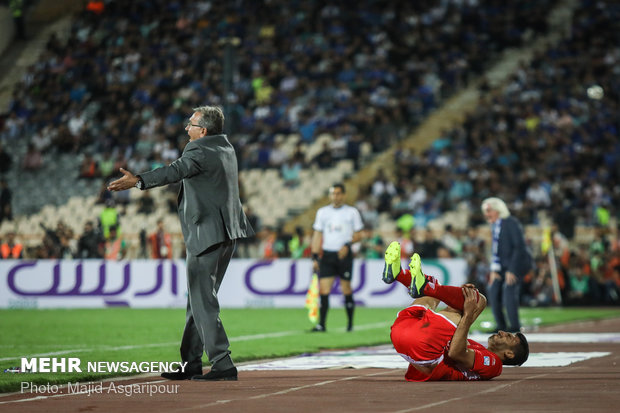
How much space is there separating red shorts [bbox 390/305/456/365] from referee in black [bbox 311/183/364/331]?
8697mm

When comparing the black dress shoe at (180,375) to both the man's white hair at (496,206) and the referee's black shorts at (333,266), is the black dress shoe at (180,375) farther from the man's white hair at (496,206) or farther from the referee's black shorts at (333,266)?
the referee's black shorts at (333,266)

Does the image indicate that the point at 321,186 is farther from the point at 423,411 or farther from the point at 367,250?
the point at 423,411

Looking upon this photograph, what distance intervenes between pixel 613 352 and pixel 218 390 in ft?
20.0

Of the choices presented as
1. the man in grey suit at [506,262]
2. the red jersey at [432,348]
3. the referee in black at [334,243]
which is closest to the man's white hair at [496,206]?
the man in grey suit at [506,262]

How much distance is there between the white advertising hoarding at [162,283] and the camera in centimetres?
2719

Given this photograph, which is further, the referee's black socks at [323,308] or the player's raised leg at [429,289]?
the referee's black socks at [323,308]

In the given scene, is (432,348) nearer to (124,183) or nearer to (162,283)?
(124,183)

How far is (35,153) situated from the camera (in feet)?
122

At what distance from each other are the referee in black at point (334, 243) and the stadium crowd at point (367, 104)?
31.3 ft

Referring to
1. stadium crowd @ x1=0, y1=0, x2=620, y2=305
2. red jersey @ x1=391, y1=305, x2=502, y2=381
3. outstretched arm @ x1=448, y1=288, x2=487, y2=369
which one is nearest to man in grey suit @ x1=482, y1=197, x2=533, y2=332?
red jersey @ x1=391, y1=305, x2=502, y2=381

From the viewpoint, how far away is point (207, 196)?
9.80 m

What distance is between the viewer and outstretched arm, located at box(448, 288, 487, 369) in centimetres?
932

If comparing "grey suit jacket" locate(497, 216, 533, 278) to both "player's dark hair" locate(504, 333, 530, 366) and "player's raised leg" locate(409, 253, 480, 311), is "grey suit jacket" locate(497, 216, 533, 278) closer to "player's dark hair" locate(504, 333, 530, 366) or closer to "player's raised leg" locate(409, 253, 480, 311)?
"player's dark hair" locate(504, 333, 530, 366)

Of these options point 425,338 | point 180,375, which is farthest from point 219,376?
point 425,338
